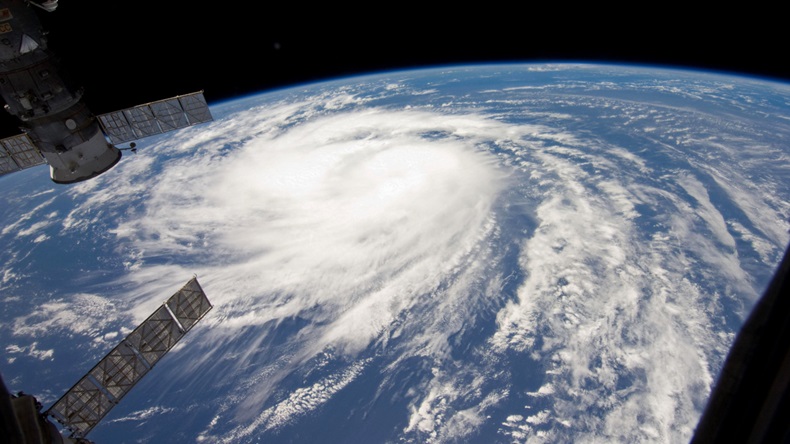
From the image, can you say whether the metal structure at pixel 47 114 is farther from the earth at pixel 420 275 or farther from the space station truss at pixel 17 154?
the earth at pixel 420 275

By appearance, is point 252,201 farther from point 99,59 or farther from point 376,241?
point 99,59

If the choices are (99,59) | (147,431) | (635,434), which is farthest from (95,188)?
(635,434)

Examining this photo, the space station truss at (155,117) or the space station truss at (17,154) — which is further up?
the space station truss at (155,117)

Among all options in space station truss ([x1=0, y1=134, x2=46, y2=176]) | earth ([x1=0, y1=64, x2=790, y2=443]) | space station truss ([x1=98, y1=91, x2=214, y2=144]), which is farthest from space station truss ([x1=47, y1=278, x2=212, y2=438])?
earth ([x1=0, y1=64, x2=790, y2=443])

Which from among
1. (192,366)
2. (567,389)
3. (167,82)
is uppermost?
(167,82)

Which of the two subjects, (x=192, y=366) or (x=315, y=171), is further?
(x=315, y=171)

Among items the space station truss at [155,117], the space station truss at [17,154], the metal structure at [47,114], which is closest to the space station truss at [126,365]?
the metal structure at [47,114]

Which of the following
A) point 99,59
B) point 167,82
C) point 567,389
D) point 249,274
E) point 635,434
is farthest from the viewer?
point 249,274
